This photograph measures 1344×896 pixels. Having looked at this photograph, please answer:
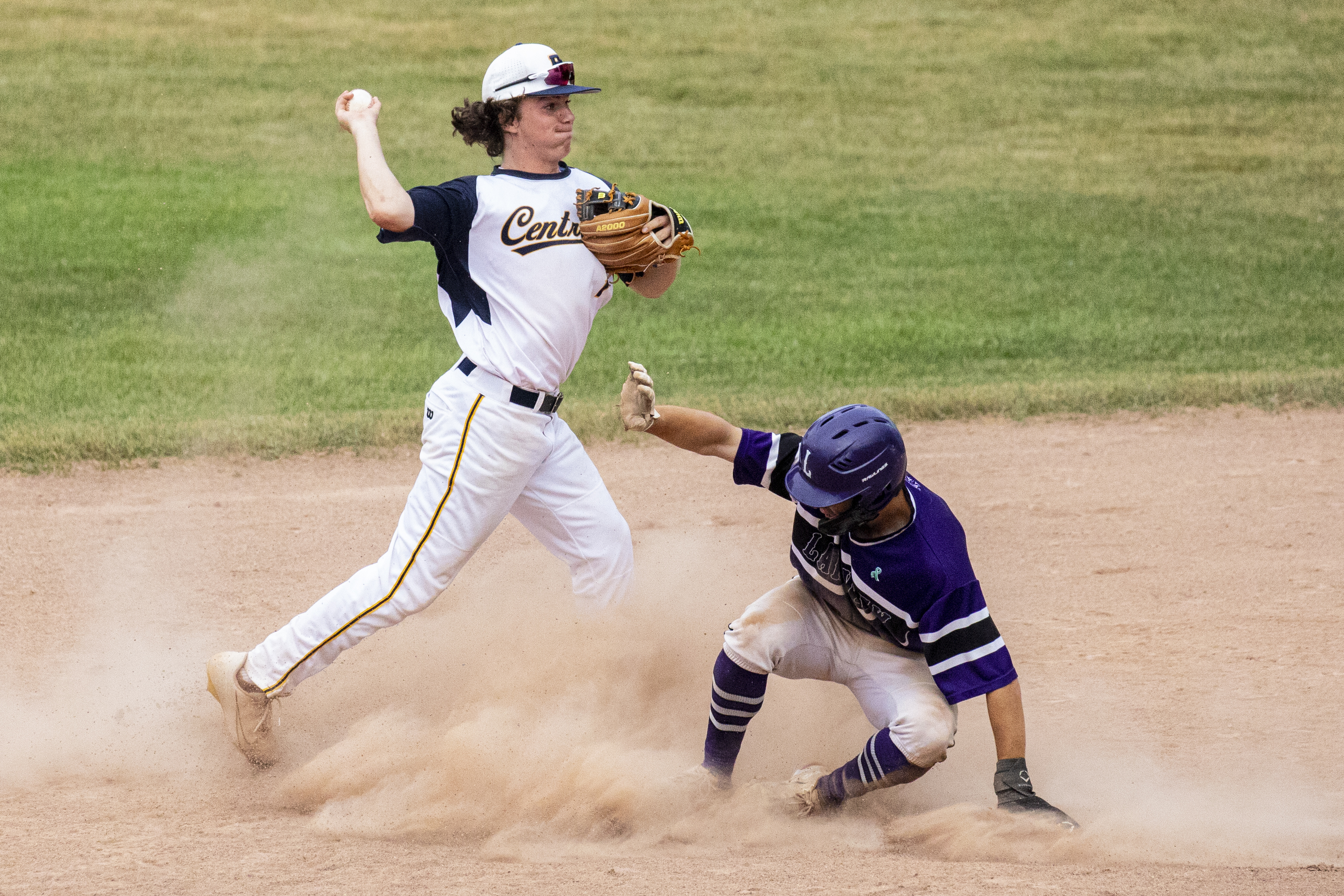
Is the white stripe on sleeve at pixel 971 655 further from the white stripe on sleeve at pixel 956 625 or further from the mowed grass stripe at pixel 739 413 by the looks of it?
the mowed grass stripe at pixel 739 413

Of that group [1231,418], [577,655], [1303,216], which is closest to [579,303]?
[577,655]

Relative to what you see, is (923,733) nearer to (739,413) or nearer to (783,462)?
(783,462)

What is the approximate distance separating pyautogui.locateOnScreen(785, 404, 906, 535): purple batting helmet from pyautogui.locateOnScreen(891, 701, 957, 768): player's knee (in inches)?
22.8

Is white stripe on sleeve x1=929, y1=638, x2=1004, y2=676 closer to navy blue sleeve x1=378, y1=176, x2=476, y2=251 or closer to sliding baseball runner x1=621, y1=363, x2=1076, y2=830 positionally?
sliding baseball runner x1=621, y1=363, x2=1076, y2=830

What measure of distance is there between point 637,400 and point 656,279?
62cm

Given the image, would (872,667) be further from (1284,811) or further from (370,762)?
(370,762)

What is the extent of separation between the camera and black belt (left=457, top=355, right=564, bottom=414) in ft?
14.9

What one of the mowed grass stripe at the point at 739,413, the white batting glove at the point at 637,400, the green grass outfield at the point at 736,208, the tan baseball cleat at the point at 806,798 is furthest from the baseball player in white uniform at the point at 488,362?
the green grass outfield at the point at 736,208

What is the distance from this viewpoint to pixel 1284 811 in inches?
176

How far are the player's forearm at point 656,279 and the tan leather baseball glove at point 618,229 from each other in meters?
0.16

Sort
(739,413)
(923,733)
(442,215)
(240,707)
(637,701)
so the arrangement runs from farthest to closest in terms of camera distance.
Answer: (739,413) < (637,701) < (240,707) < (442,215) < (923,733)

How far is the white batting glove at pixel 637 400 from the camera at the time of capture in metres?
4.43

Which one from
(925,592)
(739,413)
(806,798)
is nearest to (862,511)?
(925,592)

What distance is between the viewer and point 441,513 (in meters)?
4.55
